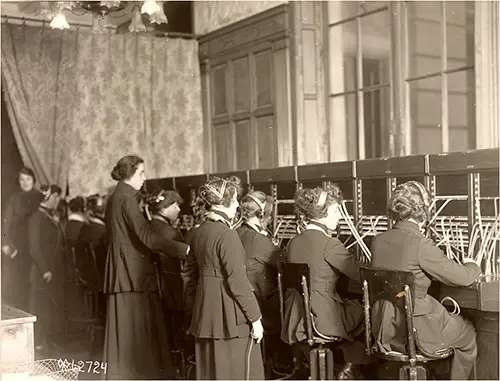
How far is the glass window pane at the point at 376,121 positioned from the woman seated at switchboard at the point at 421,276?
8.71 feet

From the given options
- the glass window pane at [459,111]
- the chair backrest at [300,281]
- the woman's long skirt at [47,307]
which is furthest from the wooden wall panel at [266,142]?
the chair backrest at [300,281]

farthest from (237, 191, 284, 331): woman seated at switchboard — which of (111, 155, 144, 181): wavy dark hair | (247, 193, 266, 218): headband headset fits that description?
(111, 155, 144, 181): wavy dark hair

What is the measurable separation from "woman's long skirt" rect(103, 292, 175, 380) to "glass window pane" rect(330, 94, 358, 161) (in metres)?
2.65

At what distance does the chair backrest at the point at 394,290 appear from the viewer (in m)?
3.10

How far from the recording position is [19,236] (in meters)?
5.97

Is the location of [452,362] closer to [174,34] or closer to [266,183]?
[266,183]

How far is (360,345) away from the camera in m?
3.64

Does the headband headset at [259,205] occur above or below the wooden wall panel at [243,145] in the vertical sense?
below

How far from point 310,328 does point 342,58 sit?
3.45m

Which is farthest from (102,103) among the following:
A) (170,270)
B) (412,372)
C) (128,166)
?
(412,372)

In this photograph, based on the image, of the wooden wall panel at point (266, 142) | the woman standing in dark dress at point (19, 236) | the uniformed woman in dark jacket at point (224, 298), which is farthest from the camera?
the wooden wall panel at point (266, 142)

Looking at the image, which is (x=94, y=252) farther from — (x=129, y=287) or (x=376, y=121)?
(x=376, y=121)

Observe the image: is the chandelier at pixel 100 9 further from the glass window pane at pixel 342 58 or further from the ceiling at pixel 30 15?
the glass window pane at pixel 342 58

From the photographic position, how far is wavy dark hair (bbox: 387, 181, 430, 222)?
3.29m
